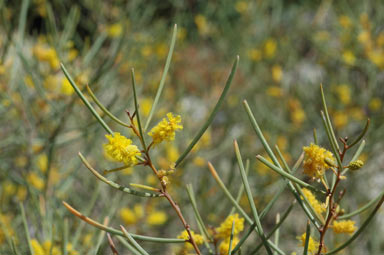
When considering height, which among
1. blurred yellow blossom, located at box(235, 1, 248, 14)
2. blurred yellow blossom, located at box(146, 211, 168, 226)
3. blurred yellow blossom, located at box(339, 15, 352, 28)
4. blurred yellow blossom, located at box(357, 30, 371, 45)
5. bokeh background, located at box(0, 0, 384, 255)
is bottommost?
blurred yellow blossom, located at box(146, 211, 168, 226)

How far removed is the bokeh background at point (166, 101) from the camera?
1151 millimetres

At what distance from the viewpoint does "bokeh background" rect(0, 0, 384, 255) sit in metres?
1.15

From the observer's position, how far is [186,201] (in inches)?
59.4

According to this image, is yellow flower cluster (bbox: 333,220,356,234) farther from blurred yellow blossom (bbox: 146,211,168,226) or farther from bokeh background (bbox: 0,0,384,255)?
blurred yellow blossom (bbox: 146,211,168,226)

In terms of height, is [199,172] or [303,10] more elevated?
[303,10]

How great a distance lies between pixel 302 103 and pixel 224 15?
3.22ft

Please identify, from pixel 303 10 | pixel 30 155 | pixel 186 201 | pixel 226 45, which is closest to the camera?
pixel 30 155

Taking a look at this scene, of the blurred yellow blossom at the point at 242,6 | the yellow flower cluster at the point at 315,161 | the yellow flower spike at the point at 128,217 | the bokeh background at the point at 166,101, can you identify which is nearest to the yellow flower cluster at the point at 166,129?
the yellow flower cluster at the point at 315,161

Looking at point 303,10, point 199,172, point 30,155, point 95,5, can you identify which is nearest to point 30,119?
point 30,155

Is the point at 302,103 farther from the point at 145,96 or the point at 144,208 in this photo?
the point at 144,208

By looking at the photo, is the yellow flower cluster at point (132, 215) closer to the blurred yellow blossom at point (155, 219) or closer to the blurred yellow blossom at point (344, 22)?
the blurred yellow blossom at point (155, 219)

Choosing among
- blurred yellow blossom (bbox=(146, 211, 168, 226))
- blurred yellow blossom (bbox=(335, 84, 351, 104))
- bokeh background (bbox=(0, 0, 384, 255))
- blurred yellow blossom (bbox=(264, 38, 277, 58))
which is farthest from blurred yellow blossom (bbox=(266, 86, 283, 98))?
blurred yellow blossom (bbox=(146, 211, 168, 226))

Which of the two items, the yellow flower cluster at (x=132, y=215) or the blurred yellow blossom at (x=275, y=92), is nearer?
the yellow flower cluster at (x=132, y=215)

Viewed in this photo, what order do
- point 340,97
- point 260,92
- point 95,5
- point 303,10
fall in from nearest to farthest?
point 95,5, point 340,97, point 260,92, point 303,10
